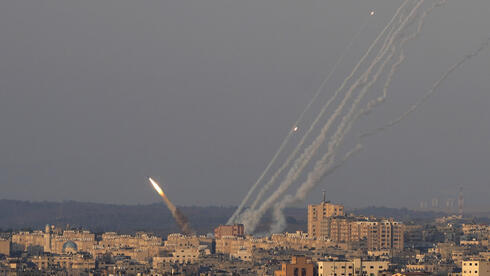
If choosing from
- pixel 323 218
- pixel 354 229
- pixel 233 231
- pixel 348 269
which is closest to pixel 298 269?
pixel 348 269

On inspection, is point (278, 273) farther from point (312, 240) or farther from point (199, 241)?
point (199, 241)

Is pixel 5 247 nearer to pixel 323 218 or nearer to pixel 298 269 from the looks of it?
pixel 323 218

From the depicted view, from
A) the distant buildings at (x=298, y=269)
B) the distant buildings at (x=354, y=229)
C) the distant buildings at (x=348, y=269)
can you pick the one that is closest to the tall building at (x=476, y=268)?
the distant buildings at (x=348, y=269)

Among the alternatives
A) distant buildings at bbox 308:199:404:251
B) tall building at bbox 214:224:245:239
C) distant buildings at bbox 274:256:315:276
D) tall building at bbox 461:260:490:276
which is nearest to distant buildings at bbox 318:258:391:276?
distant buildings at bbox 274:256:315:276

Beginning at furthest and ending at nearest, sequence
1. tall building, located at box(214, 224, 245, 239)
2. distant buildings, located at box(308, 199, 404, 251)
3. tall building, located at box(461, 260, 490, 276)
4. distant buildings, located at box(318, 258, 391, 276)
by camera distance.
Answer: tall building, located at box(214, 224, 245, 239) < distant buildings, located at box(308, 199, 404, 251) < distant buildings, located at box(318, 258, 391, 276) < tall building, located at box(461, 260, 490, 276)

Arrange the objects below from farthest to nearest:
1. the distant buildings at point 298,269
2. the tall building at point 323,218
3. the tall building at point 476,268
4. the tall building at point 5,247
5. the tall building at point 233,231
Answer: the tall building at point 323,218
the tall building at point 5,247
the tall building at point 233,231
the distant buildings at point 298,269
the tall building at point 476,268

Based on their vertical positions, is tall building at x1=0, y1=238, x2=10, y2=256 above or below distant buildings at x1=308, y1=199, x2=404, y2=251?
below

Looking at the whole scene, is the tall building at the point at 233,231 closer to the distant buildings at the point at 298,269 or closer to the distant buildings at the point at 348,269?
the distant buildings at the point at 348,269

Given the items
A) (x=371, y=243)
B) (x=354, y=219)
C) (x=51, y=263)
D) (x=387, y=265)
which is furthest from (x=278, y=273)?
(x=354, y=219)

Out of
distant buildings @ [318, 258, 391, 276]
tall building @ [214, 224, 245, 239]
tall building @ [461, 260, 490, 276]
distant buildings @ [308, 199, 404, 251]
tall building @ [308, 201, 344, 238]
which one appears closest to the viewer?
tall building @ [461, 260, 490, 276]

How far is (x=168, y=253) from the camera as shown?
16875 cm

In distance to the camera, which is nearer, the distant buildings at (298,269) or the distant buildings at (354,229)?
the distant buildings at (298,269)

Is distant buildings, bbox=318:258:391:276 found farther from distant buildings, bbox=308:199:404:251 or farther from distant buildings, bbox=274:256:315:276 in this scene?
distant buildings, bbox=308:199:404:251

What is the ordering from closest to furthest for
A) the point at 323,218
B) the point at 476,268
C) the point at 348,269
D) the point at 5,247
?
the point at 476,268
the point at 348,269
the point at 5,247
the point at 323,218
